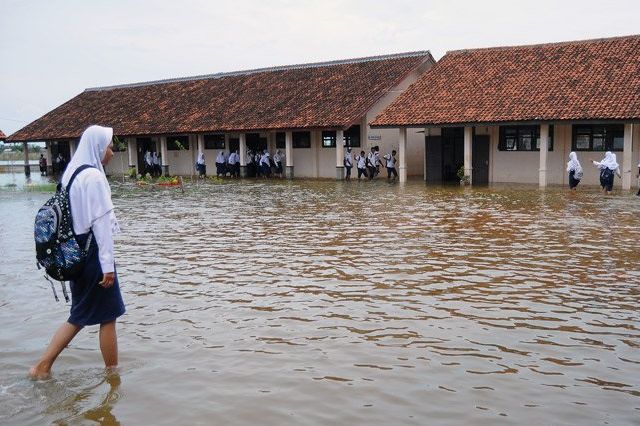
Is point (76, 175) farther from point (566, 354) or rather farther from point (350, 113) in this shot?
point (350, 113)

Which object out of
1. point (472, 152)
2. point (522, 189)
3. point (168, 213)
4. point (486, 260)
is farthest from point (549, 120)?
point (486, 260)

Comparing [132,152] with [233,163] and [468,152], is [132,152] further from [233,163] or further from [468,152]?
[468,152]

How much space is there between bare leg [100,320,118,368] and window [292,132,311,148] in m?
28.8

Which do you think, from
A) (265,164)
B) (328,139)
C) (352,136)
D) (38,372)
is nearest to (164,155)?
(265,164)

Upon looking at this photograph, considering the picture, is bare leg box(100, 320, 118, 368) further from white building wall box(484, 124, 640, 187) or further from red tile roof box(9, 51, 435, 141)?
red tile roof box(9, 51, 435, 141)

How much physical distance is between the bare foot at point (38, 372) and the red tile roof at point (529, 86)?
21246 mm

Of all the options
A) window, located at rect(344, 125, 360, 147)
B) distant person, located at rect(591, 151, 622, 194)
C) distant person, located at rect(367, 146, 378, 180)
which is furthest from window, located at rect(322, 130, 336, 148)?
distant person, located at rect(591, 151, 622, 194)

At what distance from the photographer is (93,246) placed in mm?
4906

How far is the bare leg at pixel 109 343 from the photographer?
5.08 meters

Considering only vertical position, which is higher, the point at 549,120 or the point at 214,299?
the point at 549,120

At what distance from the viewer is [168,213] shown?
17.3m

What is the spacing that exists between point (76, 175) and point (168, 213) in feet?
41.5

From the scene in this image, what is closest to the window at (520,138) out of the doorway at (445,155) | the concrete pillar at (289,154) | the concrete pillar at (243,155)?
the doorway at (445,155)

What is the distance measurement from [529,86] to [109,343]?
23.9m
